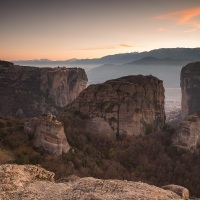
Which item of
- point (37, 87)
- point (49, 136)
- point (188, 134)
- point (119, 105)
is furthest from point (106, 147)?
point (37, 87)

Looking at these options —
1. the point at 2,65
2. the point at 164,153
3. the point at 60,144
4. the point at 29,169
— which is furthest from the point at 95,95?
the point at 2,65

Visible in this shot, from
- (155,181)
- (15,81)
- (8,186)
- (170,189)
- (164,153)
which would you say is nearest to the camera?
(8,186)

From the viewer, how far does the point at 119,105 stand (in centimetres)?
7869

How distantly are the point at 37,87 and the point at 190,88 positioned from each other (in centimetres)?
6665

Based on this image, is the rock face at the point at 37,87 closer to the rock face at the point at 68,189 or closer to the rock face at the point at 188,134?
the rock face at the point at 188,134

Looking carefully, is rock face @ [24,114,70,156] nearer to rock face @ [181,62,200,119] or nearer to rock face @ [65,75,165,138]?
rock face @ [65,75,165,138]

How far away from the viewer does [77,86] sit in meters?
163

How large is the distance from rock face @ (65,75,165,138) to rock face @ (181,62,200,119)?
67384 millimetres

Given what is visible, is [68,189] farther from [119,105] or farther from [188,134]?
[119,105]

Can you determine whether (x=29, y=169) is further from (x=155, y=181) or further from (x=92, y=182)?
(x=155, y=181)

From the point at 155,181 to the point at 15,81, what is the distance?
10325 centimetres

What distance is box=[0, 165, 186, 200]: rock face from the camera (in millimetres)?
20422

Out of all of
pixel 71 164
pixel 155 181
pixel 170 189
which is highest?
pixel 170 189

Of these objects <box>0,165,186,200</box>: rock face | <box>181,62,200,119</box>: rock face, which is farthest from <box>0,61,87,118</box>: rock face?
<box>0,165,186,200</box>: rock face
